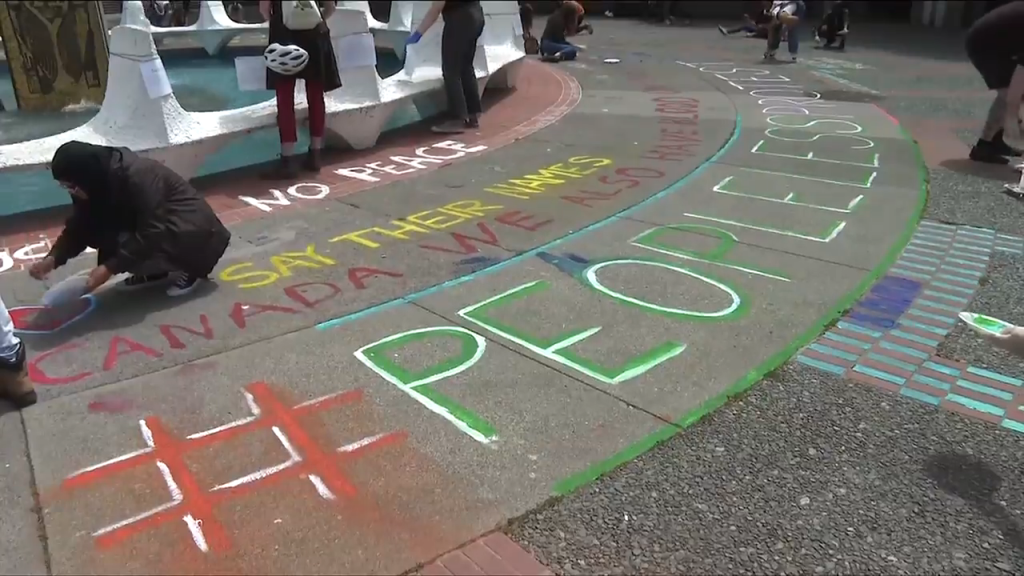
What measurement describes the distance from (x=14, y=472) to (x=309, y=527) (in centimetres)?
112

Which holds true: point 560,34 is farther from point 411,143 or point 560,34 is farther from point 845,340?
point 845,340

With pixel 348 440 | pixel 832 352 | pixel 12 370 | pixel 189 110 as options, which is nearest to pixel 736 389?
pixel 832 352

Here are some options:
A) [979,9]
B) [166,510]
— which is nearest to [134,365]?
[166,510]

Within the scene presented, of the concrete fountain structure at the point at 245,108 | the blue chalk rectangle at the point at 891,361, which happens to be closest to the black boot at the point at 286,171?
the concrete fountain structure at the point at 245,108

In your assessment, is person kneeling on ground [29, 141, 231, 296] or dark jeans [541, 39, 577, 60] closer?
person kneeling on ground [29, 141, 231, 296]

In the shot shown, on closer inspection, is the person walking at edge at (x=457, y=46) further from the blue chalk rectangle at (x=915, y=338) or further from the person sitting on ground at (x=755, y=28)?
the person sitting on ground at (x=755, y=28)

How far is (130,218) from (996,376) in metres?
3.92

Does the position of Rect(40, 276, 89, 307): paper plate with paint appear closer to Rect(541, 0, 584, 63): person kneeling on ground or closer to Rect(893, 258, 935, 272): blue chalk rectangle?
Rect(893, 258, 935, 272): blue chalk rectangle

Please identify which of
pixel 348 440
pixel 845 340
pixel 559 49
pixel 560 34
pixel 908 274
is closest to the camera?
pixel 348 440

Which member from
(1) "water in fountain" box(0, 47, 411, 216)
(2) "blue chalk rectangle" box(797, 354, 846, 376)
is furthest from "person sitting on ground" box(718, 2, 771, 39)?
(2) "blue chalk rectangle" box(797, 354, 846, 376)

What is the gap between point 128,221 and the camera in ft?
12.3

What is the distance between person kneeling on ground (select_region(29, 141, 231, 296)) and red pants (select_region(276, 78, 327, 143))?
2.22 meters

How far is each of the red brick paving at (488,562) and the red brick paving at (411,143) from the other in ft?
11.7

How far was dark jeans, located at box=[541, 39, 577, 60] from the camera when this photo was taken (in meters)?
13.4
